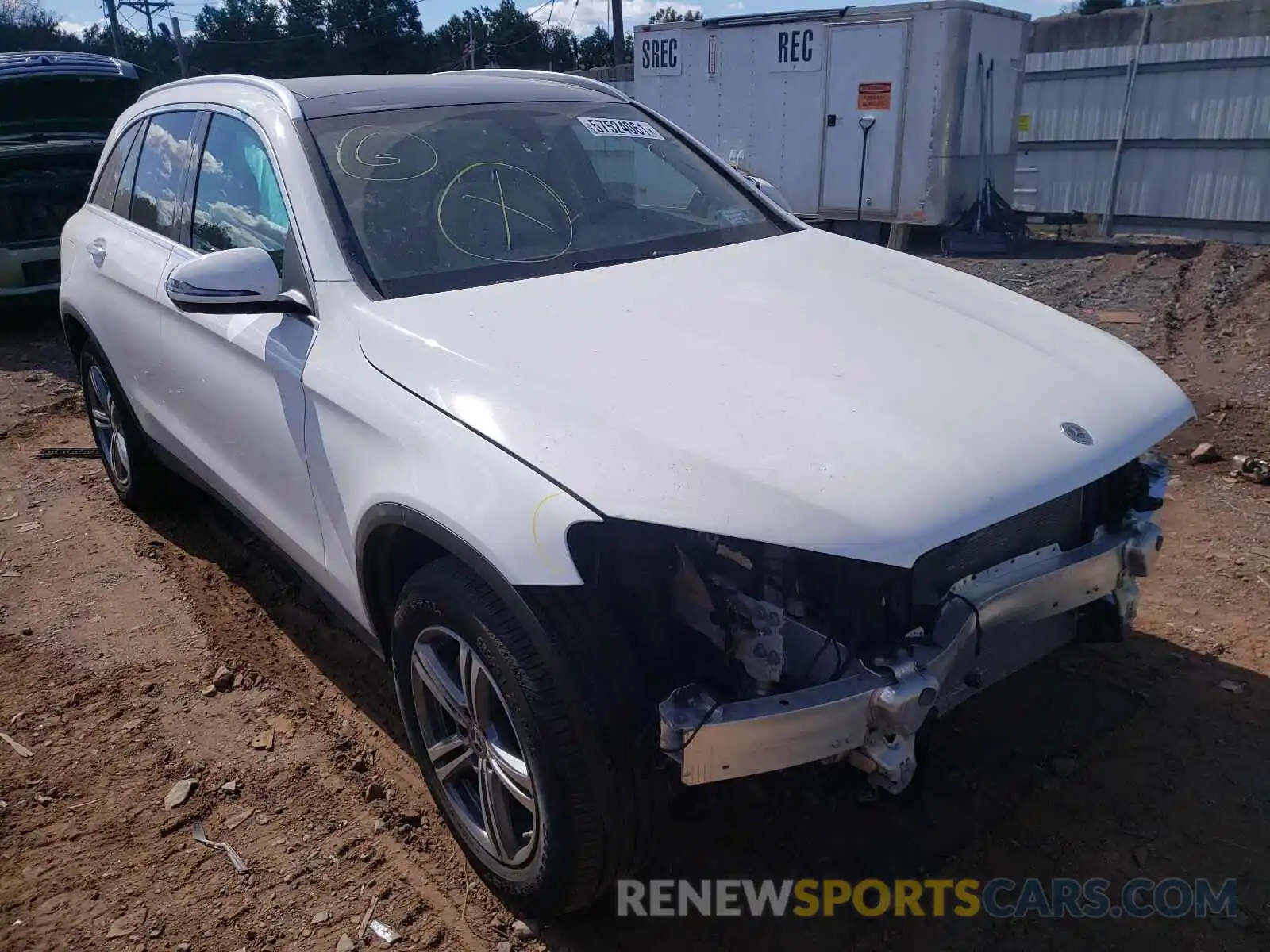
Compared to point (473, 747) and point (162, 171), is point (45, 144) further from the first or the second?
point (473, 747)

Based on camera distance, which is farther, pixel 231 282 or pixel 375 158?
pixel 375 158

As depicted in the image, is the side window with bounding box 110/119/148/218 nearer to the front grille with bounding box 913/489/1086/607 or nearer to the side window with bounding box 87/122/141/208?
the side window with bounding box 87/122/141/208

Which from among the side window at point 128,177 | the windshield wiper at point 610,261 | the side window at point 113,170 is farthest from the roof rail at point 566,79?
the side window at point 113,170

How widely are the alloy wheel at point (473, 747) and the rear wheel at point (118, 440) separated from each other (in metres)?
2.45

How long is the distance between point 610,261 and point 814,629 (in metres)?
1.37

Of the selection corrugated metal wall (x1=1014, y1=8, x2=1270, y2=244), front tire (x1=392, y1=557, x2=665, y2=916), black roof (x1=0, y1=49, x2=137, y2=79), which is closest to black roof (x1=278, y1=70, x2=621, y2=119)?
front tire (x1=392, y1=557, x2=665, y2=916)

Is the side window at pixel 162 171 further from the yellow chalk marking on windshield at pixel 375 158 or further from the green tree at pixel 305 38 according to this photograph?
the green tree at pixel 305 38

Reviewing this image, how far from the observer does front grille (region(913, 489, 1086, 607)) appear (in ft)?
6.86

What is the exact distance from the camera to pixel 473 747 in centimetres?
237

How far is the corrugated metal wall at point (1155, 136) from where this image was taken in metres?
11.9

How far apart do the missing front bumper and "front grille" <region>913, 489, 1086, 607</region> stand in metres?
0.03

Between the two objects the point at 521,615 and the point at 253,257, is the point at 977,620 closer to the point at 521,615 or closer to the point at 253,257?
the point at 521,615

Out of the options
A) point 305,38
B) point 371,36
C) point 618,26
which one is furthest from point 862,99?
point 305,38

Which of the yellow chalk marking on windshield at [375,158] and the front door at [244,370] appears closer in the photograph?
the front door at [244,370]
